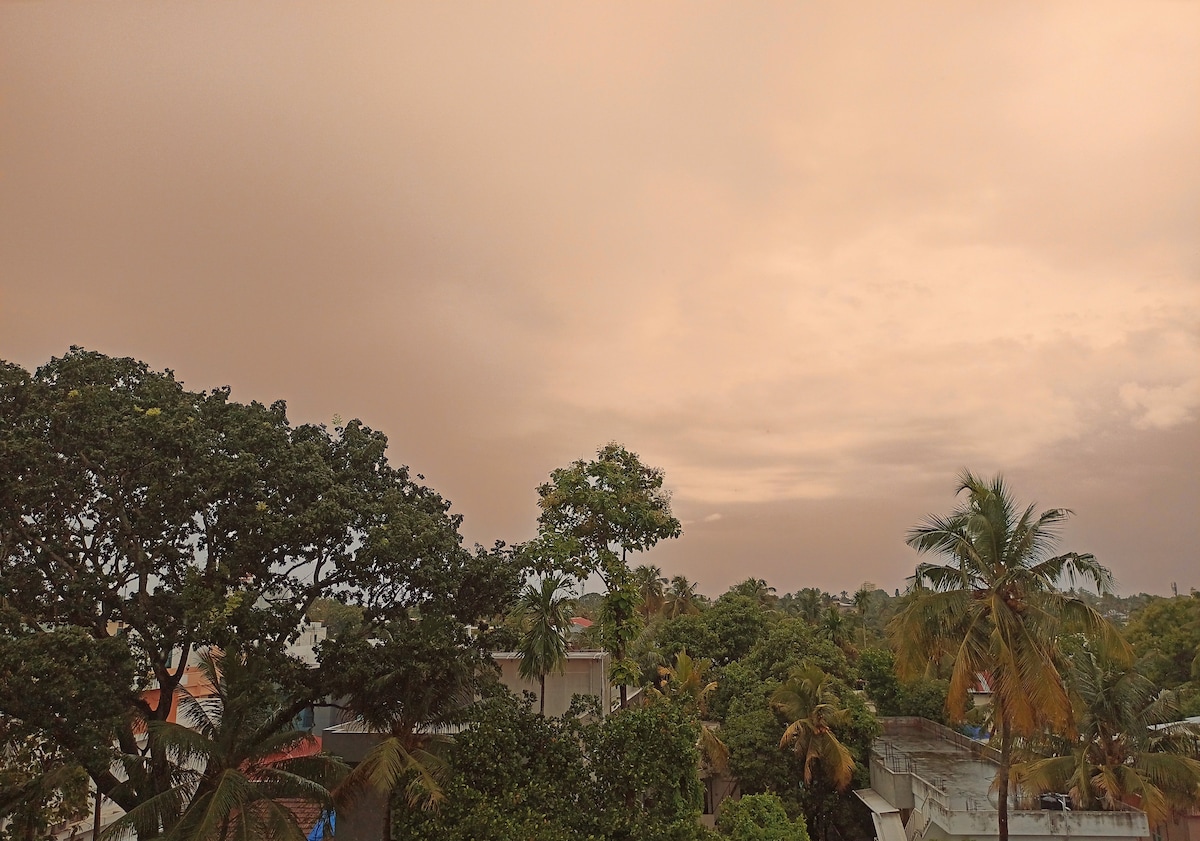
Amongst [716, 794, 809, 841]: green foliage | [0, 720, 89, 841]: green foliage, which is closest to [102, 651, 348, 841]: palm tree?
[0, 720, 89, 841]: green foliage

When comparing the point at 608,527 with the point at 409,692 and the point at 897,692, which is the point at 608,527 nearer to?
the point at 409,692

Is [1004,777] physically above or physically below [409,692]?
below

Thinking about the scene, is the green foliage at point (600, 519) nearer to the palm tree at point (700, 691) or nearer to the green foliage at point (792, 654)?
the palm tree at point (700, 691)

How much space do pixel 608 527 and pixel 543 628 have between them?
13.6 ft

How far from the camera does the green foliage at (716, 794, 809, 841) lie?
1934cm

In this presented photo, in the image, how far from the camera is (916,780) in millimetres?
21234

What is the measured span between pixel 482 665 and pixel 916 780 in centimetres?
1275

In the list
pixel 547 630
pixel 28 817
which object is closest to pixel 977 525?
pixel 547 630

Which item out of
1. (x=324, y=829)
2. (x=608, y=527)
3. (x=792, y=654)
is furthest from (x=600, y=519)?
(x=792, y=654)

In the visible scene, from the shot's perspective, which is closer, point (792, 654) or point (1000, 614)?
point (1000, 614)

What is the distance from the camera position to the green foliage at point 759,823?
19.3 meters

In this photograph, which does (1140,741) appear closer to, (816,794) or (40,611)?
(816,794)

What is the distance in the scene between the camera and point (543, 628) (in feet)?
64.1

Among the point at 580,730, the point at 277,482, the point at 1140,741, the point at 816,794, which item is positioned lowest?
the point at 816,794
